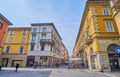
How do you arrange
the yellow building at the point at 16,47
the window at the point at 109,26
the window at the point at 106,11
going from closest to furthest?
the window at the point at 109,26
the window at the point at 106,11
the yellow building at the point at 16,47

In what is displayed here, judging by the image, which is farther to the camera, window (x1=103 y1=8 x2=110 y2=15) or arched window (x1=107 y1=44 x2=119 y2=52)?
window (x1=103 y1=8 x2=110 y2=15)

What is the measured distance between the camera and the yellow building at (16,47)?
33.6m

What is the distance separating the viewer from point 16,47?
34906 millimetres

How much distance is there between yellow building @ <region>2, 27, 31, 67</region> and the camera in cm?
3362

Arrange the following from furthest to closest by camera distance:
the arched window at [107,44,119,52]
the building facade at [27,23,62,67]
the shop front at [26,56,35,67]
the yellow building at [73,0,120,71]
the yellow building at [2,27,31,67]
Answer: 1. the yellow building at [2,27,31,67]
2. the shop front at [26,56,35,67]
3. the building facade at [27,23,62,67]
4. the arched window at [107,44,119,52]
5. the yellow building at [73,0,120,71]

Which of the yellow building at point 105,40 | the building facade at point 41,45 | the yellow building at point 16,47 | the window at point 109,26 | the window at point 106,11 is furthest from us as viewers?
the yellow building at point 16,47

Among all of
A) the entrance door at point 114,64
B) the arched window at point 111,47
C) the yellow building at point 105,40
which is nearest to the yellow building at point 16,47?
the yellow building at point 105,40

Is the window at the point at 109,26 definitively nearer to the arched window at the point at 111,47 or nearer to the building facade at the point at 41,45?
the arched window at the point at 111,47

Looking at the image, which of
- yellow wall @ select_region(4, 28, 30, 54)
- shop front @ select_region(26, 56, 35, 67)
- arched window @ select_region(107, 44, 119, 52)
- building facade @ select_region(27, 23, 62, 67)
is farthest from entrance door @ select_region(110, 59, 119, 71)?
yellow wall @ select_region(4, 28, 30, 54)

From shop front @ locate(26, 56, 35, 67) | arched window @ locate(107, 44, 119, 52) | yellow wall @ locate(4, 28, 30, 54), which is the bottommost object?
shop front @ locate(26, 56, 35, 67)

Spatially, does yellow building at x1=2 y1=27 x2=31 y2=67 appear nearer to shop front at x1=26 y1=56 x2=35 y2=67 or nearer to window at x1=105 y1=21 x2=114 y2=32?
shop front at x1=26 y1=56 x2=35 y2=67

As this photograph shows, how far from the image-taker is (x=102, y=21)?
59.7 ft

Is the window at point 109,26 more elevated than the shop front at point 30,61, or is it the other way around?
the window at point 109,26

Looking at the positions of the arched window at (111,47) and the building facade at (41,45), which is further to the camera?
the building facade at (41,45)
